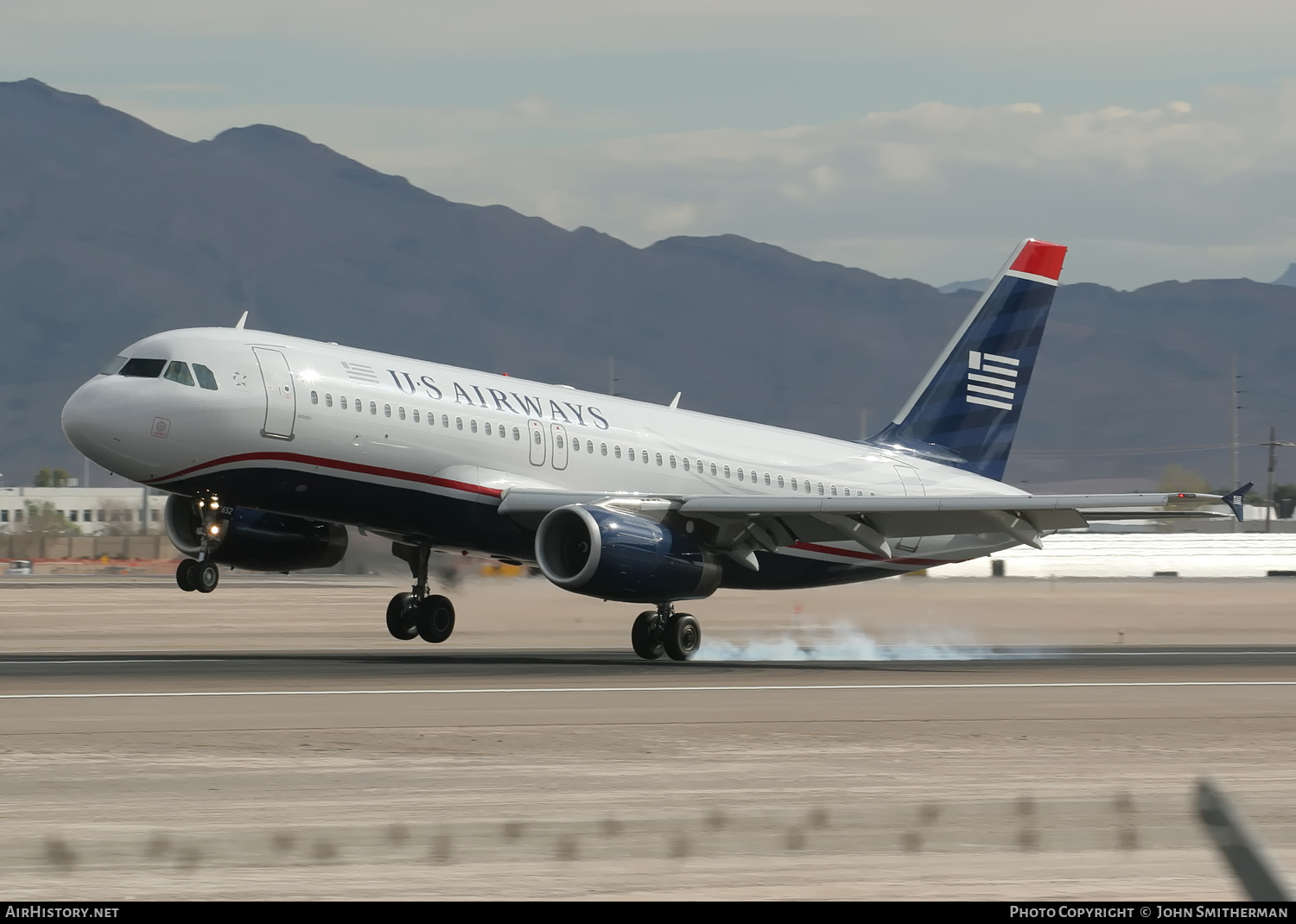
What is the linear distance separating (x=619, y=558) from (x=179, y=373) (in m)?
7.62

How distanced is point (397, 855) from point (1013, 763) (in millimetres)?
7009

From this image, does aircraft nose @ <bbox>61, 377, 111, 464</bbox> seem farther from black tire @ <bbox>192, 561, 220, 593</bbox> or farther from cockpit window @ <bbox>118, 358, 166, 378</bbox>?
black tire @ <bbox>192, 561, 220, 593</bbox>

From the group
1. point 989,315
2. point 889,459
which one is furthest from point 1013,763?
point 989,315

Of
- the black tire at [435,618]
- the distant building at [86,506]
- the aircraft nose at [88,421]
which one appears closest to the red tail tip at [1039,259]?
the black tire at [435,618]

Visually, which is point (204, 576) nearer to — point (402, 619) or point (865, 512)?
point (402, 619)

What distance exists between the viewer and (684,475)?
33406mm

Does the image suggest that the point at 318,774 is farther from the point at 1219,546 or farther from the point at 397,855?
the point at 1219,546

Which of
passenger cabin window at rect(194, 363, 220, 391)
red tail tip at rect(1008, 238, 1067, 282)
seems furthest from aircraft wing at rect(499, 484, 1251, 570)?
red tail tip at rect(1008, 238, 1067, 282)

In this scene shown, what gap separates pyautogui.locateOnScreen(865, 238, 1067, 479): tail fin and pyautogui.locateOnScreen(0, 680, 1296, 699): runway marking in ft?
42.1

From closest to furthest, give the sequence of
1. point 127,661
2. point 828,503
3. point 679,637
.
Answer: point 127,661
point 828,503
point 679,637

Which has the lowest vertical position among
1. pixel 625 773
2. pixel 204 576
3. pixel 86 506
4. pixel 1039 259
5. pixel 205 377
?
pixel 625 773

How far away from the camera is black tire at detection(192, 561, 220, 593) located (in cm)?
2678

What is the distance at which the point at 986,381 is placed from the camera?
3891cm

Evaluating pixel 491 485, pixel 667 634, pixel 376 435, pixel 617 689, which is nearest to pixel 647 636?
pixel 667 634
